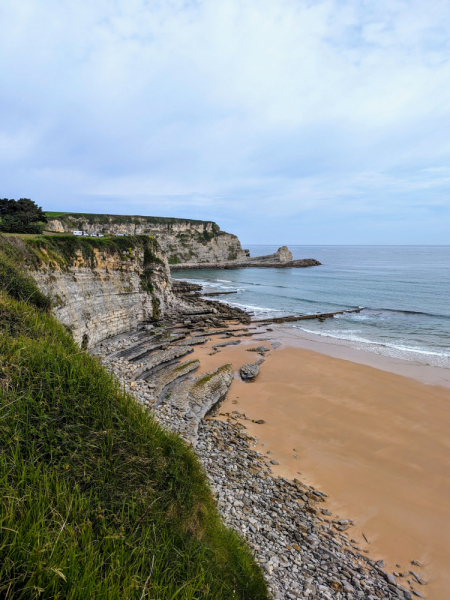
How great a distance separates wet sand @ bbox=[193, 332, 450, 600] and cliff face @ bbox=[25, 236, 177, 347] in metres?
8.34

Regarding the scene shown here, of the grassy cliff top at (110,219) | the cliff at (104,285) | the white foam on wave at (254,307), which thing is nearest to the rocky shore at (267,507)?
the cliff at (104,285)

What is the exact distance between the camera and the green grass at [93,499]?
2.84 meters

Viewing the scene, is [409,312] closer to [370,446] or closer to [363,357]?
[363,357]

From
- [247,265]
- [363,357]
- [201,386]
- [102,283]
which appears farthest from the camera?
[247,265]

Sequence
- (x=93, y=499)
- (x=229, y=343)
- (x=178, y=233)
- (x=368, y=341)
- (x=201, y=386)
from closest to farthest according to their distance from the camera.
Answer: (x=93, y=499)
(x=201, y=386)
(x=229, y=343)
(x=368, y=341)
(x=178, y=233)

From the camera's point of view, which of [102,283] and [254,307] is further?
[254,307]

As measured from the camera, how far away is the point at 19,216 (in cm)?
2309

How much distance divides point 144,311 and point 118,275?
4.37 meters

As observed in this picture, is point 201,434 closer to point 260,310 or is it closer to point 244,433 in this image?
point 244,433

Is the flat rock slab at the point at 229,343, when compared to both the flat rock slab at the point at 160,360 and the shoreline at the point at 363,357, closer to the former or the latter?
the flat rock slab at the point at 160,360

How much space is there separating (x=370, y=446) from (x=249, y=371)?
787 cm

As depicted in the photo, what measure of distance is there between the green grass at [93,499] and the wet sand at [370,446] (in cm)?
465

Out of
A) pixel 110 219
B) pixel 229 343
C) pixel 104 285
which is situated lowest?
pixel 229 343

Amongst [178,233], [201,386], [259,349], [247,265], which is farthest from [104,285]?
[247,265]
